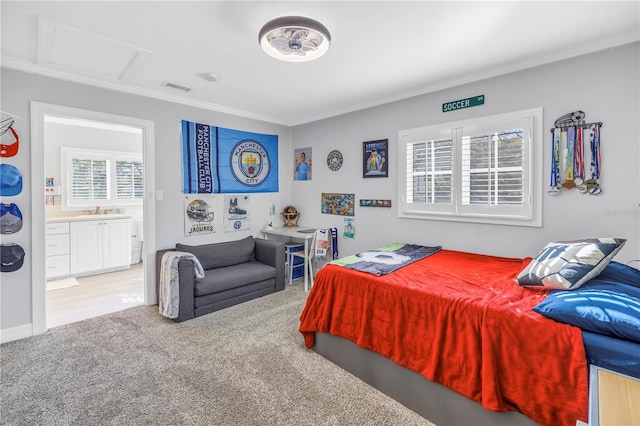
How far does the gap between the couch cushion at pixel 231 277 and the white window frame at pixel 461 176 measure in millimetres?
1910

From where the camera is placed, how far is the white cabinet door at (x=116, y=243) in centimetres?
505

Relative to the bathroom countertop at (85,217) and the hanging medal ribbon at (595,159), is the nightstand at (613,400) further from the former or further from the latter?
the bathroom countertop at (85,217)

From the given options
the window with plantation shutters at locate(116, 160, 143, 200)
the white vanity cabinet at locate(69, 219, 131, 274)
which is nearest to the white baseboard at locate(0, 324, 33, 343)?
the white vanity cabinet at locate(69, 219, 131, 274)

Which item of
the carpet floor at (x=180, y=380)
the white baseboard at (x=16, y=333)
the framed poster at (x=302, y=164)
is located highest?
the framed poster at (x=302, y=164)

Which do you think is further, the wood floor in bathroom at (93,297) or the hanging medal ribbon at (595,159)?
the wood floor in bathroom at (93,297)

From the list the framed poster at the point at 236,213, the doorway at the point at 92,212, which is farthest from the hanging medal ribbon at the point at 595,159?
the doorway at the point at 92,212

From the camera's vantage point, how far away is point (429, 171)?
346 centimetres

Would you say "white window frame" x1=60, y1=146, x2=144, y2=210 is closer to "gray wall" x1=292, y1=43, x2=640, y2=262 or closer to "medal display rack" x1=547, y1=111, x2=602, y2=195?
"gray wall" x1=292, y1=43, x2=640, y2=262

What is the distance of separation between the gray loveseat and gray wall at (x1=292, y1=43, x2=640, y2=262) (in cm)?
124

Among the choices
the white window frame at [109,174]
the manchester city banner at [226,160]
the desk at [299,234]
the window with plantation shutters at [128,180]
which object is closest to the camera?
the manchester city banner at [226,160]

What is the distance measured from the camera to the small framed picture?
12.7 feet

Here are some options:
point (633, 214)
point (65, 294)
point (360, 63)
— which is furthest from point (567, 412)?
point (65, 294)

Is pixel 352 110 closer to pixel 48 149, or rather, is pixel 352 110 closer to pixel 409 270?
pixel 409 270

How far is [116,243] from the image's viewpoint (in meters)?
5.17
